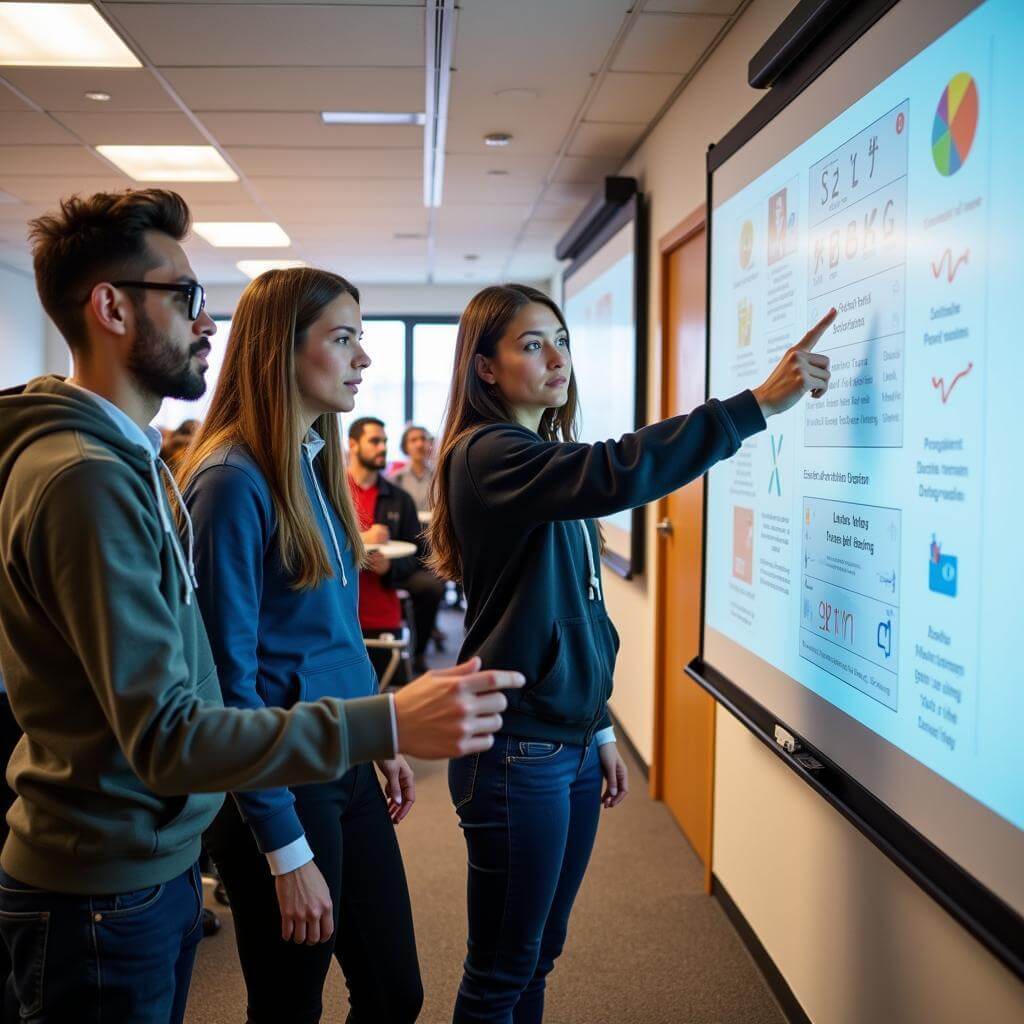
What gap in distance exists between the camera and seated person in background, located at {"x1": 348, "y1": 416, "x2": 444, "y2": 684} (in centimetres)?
423

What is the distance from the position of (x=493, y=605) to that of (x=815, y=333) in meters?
0.66

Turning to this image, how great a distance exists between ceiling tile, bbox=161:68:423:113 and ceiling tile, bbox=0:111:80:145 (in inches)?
26.9

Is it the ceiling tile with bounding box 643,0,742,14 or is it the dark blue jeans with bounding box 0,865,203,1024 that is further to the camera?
the ceiling tile with bounding box 643,0,742,14

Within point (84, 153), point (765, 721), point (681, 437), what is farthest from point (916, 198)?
point (84, 153)

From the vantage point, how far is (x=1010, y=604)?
1126 millimetres

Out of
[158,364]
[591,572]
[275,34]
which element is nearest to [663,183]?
[275,34]

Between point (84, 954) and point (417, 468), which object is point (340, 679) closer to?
point (84, 954)

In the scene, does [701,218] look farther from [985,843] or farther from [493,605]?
[985,843]

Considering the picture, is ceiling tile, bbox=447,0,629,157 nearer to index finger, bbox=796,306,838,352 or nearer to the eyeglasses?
index finger, bbox=796,306,838,352

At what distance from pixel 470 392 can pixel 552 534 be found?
0.30m

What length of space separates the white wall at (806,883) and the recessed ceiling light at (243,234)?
308 centimetres

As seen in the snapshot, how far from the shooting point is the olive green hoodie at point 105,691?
0.90 m

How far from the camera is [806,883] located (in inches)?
80.9

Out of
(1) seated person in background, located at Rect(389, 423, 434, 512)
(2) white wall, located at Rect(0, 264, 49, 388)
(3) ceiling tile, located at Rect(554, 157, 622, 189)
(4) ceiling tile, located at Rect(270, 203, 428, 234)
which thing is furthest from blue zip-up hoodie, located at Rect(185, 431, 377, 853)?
(2) white wall, located at Rect(0, 264, 49, 388)
